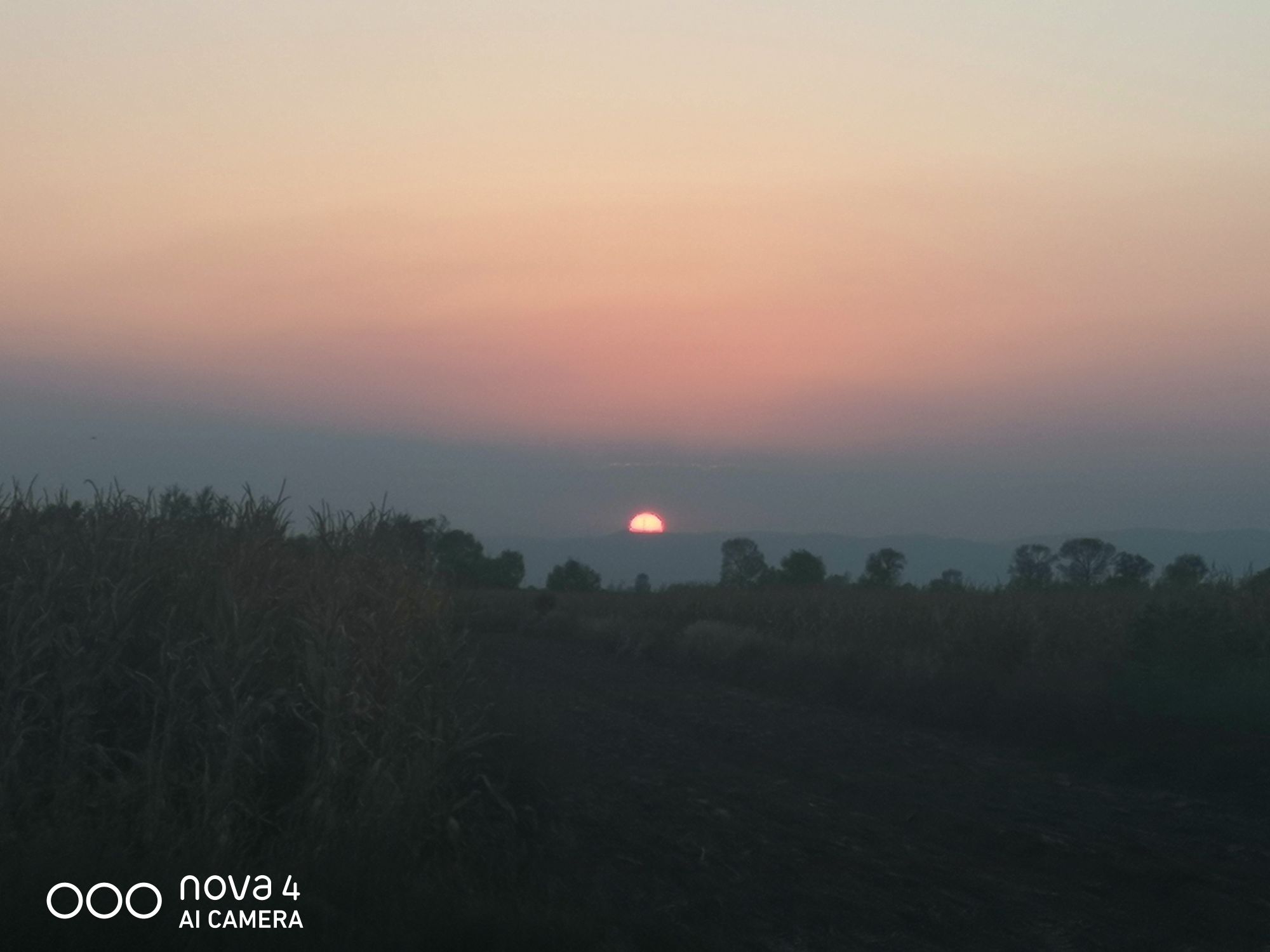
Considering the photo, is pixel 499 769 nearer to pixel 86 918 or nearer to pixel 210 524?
pixel 210 524

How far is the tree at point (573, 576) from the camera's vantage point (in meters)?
74.2

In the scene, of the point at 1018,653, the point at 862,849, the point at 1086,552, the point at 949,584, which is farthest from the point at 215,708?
the point at 1086,552

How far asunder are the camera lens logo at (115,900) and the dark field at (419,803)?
0.15 ft

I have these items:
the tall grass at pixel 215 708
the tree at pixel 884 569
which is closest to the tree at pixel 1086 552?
the tree at pixel 884 569

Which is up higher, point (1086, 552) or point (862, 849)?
point (1086, 552)

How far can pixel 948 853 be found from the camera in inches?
376

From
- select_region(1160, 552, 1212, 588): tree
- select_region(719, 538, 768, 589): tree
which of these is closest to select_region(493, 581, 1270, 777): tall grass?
select_region(1160, 552, 1212, 588): tree

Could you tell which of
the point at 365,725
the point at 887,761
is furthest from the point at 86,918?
the point at 887,761

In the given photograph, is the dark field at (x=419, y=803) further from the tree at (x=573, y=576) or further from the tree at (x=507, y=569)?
the tree at (x=573, y=576)

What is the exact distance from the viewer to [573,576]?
7588cm

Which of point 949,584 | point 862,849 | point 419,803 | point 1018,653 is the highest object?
point 949,584

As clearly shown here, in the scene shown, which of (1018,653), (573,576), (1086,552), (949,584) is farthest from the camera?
(1086,552)

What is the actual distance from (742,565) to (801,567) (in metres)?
12.9

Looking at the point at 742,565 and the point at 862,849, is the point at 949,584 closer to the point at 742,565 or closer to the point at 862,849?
the point at 862,849
